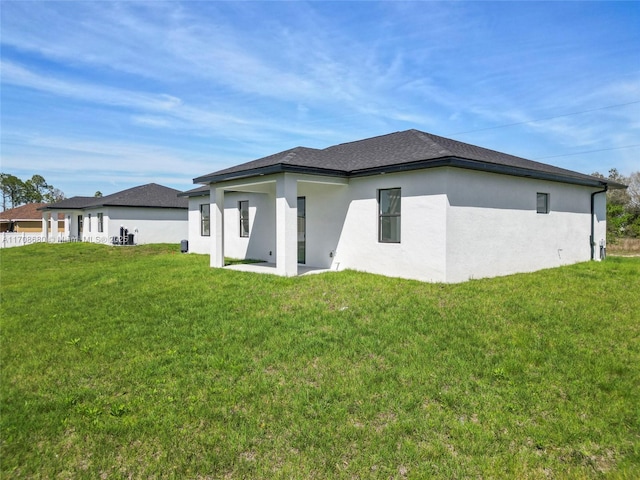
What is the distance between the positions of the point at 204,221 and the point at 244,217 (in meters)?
3.94

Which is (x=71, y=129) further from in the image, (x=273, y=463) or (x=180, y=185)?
(x=180, y=185)

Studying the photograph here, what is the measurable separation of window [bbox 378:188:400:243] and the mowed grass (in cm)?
235

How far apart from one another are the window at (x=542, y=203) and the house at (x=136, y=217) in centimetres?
2334

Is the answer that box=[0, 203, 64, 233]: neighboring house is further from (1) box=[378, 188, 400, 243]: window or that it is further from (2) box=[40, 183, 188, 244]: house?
(1) box=[378, 188, 400, 243]: window

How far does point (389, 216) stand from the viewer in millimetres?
10828

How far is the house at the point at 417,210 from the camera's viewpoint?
31.8 feet

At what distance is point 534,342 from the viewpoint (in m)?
5.77

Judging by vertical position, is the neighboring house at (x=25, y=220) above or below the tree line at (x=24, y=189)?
below

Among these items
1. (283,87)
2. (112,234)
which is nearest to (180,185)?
(112,234)

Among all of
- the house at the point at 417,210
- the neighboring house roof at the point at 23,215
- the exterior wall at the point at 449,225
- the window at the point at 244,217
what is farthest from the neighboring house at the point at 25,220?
the exterior wall at the point at 449,225

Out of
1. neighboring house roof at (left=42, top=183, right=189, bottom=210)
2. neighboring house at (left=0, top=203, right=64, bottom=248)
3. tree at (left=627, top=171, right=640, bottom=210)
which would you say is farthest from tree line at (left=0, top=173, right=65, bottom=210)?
tree at (left=627, top=171, right=640, bottom=210)

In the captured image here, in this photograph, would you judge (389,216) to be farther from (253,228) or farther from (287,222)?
(253,228)

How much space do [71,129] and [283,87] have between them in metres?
8.57

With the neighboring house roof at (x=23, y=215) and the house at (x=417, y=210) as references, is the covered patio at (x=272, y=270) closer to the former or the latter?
the house at (x=417, y=210)
